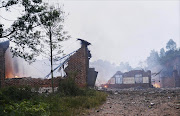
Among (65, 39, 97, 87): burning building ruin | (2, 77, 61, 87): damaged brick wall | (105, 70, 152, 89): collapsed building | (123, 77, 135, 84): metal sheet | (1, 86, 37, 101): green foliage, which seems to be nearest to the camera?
(1, 86, 37, 101): green foliage

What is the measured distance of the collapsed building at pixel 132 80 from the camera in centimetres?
3073

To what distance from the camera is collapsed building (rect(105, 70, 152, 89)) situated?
3073 cm

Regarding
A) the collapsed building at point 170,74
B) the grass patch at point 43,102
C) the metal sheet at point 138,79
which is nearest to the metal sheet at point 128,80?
the metal sheet at point 138,79

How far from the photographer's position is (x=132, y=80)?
32188mm

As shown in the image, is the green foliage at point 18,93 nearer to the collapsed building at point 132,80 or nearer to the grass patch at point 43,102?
the grass patch at point 43,102

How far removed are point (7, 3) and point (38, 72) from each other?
825 inches

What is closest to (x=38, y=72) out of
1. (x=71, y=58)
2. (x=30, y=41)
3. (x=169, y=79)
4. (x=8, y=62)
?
(x=8, y=62)

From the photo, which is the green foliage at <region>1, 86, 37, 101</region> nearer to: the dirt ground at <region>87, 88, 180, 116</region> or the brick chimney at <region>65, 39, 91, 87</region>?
the dirt ground at <region>87, 88, 180, 116</region>

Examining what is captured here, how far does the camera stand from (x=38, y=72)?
24578 mm

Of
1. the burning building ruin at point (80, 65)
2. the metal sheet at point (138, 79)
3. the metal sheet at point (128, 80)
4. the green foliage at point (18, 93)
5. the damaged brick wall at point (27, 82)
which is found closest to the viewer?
the green foliage at point (18, 93)

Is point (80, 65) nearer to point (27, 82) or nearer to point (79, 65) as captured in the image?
point (79, 65)

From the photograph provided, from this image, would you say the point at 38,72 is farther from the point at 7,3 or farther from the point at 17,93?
the point at 7,3

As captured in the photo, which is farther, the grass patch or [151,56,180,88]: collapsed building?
[151,56,180,88]: collapsed building

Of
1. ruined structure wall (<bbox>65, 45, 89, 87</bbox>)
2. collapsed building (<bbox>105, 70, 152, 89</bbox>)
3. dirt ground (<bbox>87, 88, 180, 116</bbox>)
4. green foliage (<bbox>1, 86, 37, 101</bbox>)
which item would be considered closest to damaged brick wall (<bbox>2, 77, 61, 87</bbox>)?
ruined structure wall (<bbox>65, 45, 89, 87</bbox>)
